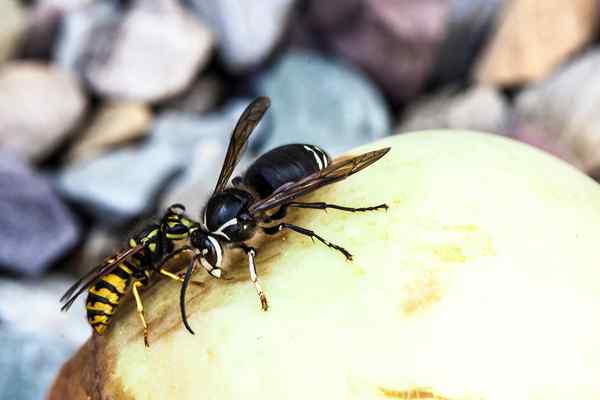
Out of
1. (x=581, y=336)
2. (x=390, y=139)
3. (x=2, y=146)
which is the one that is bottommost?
(x=2, y=146)

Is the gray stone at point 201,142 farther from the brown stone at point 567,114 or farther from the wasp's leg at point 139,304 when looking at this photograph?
the wasp's leg at point 139,304

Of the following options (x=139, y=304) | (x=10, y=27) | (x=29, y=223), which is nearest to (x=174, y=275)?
(x=139, y=304)

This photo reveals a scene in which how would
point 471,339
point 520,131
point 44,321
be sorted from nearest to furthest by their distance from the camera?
1. point 471,339
2. point 44,321
3. point 520,131

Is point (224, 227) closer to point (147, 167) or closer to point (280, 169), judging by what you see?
point (280, 169)

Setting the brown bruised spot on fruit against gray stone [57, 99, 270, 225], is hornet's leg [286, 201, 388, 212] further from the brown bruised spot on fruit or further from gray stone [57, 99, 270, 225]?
gray stone [57, 99, 270, 225]

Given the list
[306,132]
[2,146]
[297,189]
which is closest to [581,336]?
[297,189]

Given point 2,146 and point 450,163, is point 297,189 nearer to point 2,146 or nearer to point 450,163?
point 450,163

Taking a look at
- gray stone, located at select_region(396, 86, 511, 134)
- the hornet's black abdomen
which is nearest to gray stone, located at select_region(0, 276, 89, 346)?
the hornet's black abdomen
